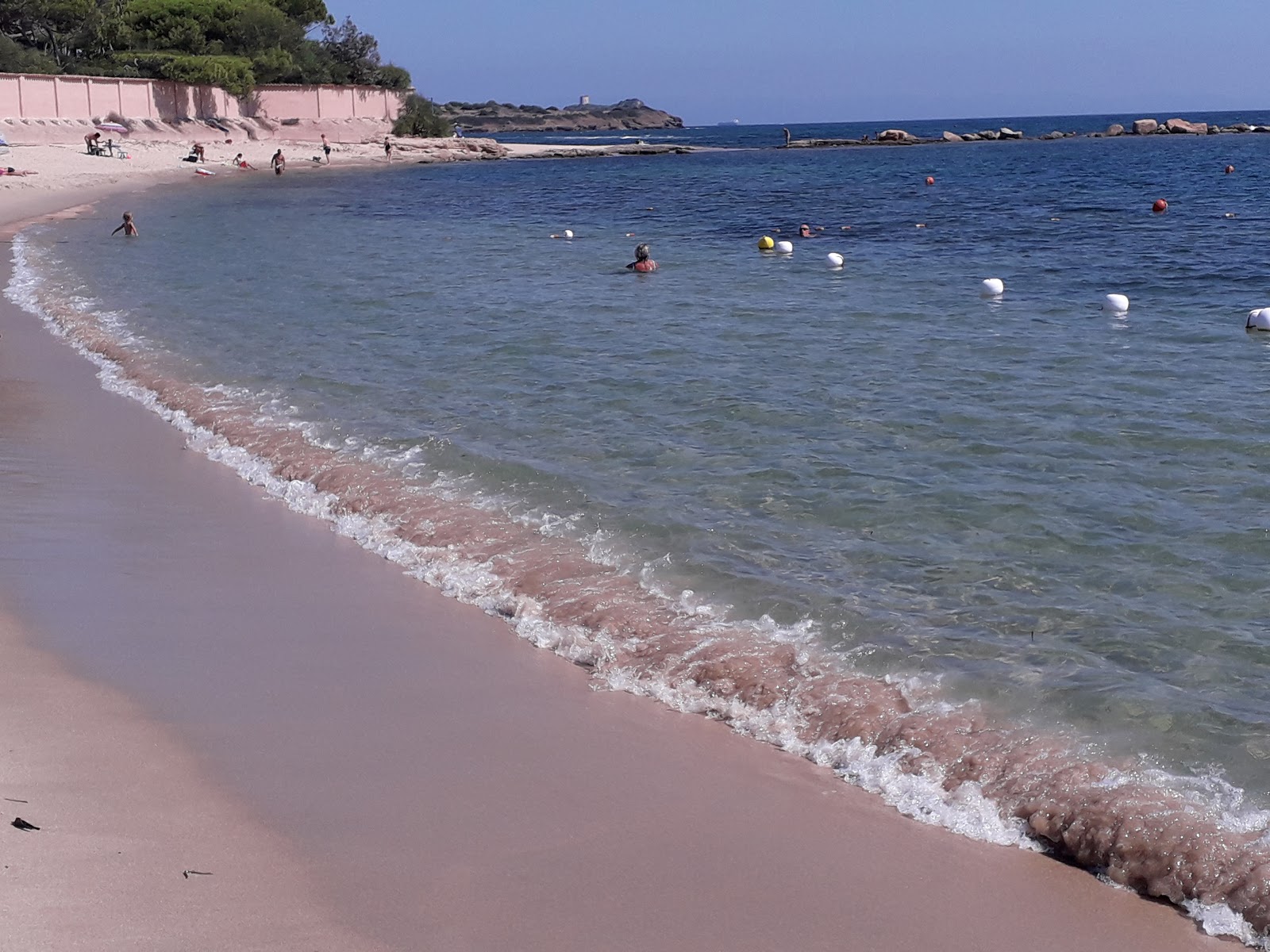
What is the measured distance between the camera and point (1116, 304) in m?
16.3

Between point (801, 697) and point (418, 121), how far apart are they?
93.6 meters

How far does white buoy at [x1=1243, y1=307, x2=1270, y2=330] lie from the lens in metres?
14.5

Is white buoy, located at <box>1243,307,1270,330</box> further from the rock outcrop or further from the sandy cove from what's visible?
the rock outcrop

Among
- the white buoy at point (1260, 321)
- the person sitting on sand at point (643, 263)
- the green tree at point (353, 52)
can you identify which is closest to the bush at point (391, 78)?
the green tree at point (353, 52)

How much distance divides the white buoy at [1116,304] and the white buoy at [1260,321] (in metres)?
1.76

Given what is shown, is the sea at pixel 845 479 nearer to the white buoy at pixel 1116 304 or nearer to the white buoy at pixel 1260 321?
the white buoy at pixel 1116 304

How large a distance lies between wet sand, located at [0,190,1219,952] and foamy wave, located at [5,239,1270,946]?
0.51ft

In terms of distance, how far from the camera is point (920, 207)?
36.2 meters

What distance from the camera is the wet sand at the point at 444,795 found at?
389 centimetres

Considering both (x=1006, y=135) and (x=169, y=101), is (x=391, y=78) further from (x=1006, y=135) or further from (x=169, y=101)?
(x=1006, y=135)

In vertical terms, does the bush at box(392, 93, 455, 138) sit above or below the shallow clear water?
above

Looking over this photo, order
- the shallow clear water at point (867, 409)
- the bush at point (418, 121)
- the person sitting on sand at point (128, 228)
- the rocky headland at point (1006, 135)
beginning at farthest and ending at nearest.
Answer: the rocky headland at point (1006, 135) → the bush at point (418, 121) → the person sitting on sand at point (128, 228) → the shallow clear water at point (867, 409)

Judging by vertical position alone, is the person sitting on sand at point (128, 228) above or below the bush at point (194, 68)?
below

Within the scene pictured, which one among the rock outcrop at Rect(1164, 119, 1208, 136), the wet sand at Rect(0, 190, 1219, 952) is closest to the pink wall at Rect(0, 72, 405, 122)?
the wet sand at Rect(0, 190, 1219, 952)
